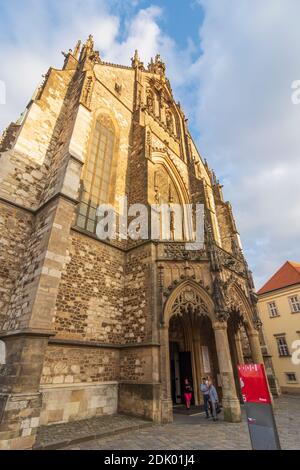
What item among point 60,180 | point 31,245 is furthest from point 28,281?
point 60,180

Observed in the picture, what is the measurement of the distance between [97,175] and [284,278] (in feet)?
62.7

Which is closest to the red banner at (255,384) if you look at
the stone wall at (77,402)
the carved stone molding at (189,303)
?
the carved stone molding at (189,303)

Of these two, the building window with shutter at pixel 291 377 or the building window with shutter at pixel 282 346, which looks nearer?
the building window with shutter at pixel 291 377

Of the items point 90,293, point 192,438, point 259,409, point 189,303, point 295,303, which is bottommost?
point 192,438

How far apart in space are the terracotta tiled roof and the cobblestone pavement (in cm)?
1590

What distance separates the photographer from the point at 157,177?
15.2m

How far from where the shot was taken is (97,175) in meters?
11.7

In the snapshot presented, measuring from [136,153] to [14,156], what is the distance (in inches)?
246

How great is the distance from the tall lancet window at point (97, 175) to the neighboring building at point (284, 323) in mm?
17365

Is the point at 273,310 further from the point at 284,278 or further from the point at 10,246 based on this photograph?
the point at 10,246

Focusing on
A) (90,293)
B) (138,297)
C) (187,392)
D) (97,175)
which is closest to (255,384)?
(138,297)

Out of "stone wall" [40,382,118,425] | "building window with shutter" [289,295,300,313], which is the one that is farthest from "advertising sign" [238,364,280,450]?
"building window with shutter" [289,295,300,313]

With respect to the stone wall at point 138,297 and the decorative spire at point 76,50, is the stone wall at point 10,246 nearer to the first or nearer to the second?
the stone wall at point 138,297

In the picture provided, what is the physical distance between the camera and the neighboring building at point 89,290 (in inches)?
248
